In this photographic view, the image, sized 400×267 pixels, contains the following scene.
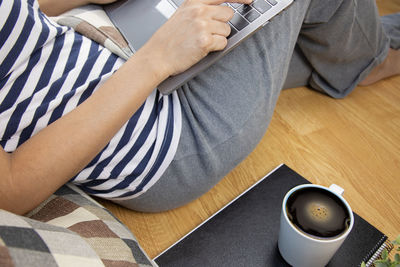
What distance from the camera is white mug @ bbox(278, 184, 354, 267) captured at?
0.55 meters

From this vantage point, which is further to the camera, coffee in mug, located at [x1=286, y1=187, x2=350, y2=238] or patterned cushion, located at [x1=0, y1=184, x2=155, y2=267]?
coffee in mug, located at [x1=286, y1=187, x2=350, y2=238]

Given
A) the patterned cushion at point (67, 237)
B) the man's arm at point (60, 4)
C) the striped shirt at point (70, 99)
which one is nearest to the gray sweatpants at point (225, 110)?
the striped shirt at point (70, 99)

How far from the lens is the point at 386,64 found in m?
1.11

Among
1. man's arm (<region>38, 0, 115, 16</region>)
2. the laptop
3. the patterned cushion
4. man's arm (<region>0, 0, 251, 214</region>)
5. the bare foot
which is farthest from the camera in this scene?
the bare foot

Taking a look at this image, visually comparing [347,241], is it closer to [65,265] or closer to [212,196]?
[212,196]

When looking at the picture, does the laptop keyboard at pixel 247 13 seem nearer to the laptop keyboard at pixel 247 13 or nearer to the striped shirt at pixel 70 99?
the laptop keyboard at pixel 247 13

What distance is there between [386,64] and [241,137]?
25.5 inches

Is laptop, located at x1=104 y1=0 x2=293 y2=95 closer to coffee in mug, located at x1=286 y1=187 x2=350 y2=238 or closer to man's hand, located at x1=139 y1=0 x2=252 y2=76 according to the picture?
man's hand, located at x1=139 y1=0 x2=252 y2=76

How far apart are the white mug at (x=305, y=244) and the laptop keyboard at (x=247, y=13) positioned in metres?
0.29

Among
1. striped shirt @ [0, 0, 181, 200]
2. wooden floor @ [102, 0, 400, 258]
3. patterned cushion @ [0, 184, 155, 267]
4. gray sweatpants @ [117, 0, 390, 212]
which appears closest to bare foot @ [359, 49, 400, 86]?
wooden floor @ [102, 0, 400, 258]

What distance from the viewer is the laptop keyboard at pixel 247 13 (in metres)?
0.65

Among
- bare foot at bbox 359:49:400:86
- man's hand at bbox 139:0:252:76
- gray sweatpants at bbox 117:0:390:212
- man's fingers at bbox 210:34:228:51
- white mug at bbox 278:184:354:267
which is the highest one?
man's hand at bbox 139:0:252:76

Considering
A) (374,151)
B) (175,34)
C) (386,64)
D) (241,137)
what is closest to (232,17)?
(175,34)

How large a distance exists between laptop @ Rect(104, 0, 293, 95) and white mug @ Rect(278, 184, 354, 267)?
0.85 ft
